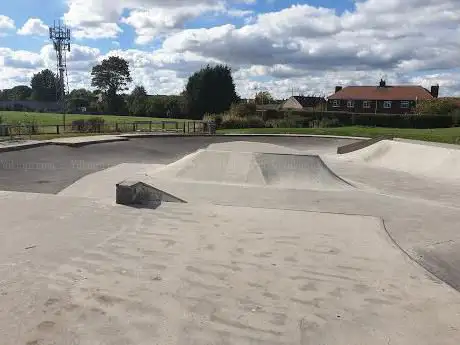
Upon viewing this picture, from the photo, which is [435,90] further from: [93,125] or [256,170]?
[256,170]

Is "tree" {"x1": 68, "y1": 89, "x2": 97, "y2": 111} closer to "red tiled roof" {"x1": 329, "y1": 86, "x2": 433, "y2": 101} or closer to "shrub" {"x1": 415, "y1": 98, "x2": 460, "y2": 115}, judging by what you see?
"red tiled roof" {"x1": 329, "y1": 86, "x2": 433, "y2": 101}

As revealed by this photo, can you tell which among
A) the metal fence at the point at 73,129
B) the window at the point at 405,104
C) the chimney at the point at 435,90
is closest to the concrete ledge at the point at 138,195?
the metal fence at the point at 73,129

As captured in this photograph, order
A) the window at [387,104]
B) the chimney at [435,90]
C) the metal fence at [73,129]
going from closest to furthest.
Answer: the metal fence at [73,129]
the window at [387,104]
the chimney at [435,90]

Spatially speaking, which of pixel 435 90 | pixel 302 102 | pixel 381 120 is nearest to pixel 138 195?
pixel 381 120

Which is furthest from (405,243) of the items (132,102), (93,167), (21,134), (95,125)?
(132,102)

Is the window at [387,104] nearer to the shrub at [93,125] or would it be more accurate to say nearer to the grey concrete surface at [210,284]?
the shrub at [93,125]

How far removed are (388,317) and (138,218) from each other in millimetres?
4332

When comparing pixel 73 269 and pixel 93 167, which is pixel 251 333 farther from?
pixel 93 167

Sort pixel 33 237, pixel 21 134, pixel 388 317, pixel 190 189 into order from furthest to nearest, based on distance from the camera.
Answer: pixel 21 134, pixel 190 189, pixel 33 237, pixel 388 317

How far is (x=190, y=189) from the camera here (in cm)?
1041

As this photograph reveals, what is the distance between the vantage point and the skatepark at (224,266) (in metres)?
3.90

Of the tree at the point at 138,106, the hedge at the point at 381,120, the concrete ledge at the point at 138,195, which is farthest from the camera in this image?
the tree at the point at 138,106

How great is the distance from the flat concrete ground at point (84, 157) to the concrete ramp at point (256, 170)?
342 centimetres

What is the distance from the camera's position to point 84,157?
Result: 1812 cm
